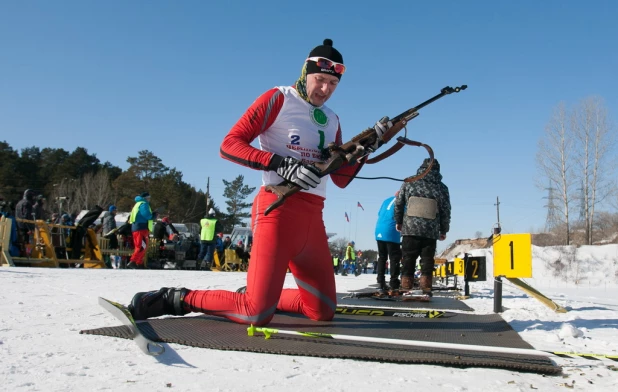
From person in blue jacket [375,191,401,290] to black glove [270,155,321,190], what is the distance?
509 centimetres

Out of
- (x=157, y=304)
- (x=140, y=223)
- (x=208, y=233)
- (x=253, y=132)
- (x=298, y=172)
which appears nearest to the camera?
(x=298, y=172)

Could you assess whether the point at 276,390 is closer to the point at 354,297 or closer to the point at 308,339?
the point at 308,339

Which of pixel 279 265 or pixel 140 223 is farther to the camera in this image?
pixel 140 223

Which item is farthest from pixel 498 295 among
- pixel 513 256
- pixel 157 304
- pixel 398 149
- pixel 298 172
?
pixel 157 304

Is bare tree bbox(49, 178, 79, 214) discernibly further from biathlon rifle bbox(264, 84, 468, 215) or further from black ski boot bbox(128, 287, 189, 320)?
biathlon rifle bbox(264, 84, 468, 215)

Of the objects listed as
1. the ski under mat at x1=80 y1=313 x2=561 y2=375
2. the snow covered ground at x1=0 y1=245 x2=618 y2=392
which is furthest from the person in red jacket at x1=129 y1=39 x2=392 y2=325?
the snow covered ground at x1=0 y1=245 x2=618 y2=392

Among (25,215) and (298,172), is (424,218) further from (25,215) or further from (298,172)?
(25,215)

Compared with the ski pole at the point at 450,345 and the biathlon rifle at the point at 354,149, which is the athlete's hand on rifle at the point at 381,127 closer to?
the biathlon rifle at the point at 354,149

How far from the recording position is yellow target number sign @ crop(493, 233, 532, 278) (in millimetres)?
4680

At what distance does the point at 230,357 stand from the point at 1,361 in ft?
3.04

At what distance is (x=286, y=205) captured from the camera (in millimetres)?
3158

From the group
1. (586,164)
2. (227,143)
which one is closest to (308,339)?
(227,143)

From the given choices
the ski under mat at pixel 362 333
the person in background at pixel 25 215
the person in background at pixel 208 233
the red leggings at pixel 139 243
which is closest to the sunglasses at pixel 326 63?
the ski under mat at pixel 362 333

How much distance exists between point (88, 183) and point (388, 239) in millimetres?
52109
